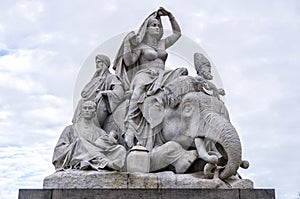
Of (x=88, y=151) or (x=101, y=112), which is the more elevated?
(x=101, y=112)

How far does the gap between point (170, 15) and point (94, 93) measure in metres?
2.44

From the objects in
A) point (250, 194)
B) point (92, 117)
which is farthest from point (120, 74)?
point (250, 194)

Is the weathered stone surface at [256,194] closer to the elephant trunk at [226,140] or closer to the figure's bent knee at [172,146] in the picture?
the elephant trunk at [226,140]

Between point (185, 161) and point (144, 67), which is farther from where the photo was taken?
point (144, 67)

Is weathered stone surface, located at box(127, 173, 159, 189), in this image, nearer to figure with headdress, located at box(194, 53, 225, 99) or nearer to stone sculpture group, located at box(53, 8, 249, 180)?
stone sculpture group, located at box(53, 8, 249, 180)

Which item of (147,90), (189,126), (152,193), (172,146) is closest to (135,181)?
(152,193)

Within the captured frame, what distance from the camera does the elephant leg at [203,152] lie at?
743 cm

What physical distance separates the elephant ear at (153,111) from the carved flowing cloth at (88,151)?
29.6 inches

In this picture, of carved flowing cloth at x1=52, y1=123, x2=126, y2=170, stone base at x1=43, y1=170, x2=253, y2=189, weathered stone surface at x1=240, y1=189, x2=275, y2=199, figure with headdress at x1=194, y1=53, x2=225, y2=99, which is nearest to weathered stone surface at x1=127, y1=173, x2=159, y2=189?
stone base at x1=43, y1=170, x2=253, y2=189

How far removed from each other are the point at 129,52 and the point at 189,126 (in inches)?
87.4

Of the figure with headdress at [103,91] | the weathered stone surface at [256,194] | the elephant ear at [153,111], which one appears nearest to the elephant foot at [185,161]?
the elephant ear at [153,111]

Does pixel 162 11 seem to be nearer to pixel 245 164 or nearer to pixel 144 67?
pixel 144 67

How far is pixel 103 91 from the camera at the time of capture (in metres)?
8.86

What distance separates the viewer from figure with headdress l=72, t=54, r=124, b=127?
8742mm
